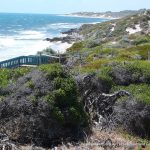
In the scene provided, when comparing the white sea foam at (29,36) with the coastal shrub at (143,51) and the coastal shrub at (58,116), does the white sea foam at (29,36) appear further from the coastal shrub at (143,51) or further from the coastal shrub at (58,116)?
the coastal shrub at (58,116)

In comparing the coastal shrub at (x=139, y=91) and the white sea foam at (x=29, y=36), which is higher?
the coastal shrub at (x=139, y=91)

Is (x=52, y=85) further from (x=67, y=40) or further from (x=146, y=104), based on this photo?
(x=67, y=40)

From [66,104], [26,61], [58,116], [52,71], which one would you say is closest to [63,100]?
[66,104]

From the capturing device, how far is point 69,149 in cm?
1022

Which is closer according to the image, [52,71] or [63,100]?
[63,100]

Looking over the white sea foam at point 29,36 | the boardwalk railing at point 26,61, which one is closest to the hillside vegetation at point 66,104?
the boardwalk railing at point 26,61

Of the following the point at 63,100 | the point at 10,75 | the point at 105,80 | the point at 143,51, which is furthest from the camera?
the point at 143,51

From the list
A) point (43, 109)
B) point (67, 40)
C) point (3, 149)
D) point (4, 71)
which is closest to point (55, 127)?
point (43, 109)

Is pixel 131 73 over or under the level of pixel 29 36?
over

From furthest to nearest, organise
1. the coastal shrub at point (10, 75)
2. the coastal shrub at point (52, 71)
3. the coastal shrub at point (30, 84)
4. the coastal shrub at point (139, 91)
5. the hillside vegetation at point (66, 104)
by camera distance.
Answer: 1. the coastal shrub at point (139, 91)
2. the coastal shrub at point (10, 75)
3. the coastal shrub at point (52, 71)
4. the coastal shrub at point (30, 84)
5. the hillside vegetation at point (66, 104)

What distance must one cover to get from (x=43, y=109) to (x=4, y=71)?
7.50ft

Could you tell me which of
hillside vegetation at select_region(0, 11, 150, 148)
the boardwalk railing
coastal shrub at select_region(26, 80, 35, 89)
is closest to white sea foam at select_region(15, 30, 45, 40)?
the boardwalk railing

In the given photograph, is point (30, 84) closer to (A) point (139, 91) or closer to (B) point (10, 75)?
(B) point (10, 75)

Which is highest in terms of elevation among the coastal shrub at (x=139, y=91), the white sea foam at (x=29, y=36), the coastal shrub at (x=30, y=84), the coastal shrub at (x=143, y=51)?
the coastal shrub at (x=30, y=84)
